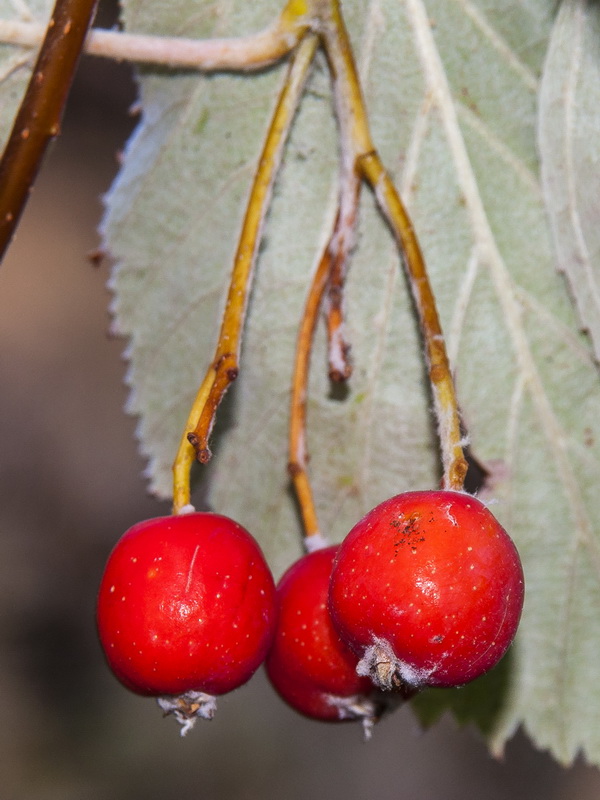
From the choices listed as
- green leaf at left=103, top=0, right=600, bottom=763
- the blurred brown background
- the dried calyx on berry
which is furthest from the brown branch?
the blurred brown background

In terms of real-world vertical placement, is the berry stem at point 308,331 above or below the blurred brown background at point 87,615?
above

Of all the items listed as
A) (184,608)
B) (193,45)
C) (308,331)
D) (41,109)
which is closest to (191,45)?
(193,45)

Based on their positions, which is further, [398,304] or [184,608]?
[398,304]

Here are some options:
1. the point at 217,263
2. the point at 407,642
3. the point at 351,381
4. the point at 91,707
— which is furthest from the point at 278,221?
the point at 91,707

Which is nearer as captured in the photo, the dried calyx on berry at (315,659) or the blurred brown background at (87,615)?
the dried calyx on berry at (315,659)

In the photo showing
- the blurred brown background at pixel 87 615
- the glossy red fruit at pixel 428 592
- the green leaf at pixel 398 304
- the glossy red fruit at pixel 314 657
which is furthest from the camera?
the blurred brown background at pixel 87 615

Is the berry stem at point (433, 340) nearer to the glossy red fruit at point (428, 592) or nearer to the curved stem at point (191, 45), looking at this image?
the glossy red fruit at point (428, 592)

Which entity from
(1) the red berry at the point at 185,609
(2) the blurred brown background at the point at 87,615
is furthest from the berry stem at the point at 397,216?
(2) the blurred brown background at the point at 87,615

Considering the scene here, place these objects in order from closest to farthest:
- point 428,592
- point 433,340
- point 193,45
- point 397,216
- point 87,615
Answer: point 428,592 < point 433,340 < point 397,216 < point 193,45 < point 87,615

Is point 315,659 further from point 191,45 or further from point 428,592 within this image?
point 191,45
